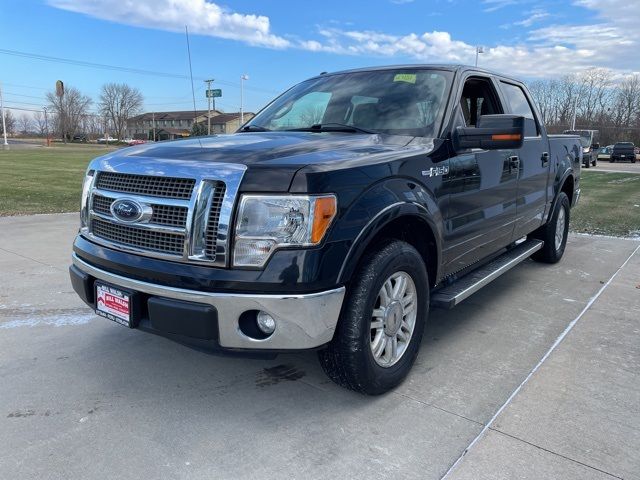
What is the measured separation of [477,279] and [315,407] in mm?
1680

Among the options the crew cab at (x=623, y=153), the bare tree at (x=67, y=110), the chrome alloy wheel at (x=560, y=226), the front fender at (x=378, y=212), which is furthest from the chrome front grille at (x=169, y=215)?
the bare tree at (x=67, y=110)

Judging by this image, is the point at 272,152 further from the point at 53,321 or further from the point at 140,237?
the point at 53,321

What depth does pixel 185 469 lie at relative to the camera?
7.60 ft

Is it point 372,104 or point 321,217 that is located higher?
point 372,104

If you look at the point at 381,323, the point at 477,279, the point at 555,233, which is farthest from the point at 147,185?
the point at 555,233

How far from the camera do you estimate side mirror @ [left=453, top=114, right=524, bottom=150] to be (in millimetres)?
3291

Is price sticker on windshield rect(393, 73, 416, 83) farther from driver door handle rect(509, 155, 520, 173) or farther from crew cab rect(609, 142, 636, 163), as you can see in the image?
crew cab rect(609, 142, 636, 163)

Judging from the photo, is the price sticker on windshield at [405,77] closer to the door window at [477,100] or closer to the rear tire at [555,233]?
the door window at [477,100]

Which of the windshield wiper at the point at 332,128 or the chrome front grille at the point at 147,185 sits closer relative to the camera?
the chrome front grille at the point at 147,185

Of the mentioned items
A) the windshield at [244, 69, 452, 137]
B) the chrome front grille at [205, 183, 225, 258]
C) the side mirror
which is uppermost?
the windshield at [244, 69, 452, 137]

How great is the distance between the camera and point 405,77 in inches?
153

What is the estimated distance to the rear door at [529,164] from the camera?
4656mm

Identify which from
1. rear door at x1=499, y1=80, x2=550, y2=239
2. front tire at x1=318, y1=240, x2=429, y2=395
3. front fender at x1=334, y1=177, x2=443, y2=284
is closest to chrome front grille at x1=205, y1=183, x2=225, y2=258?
front fender at x1=334, y1=177, x2=443, y2=284

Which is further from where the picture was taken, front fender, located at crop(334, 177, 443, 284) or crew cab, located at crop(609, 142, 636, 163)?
crew cab, located at crop(609, 142, 636, 163)
